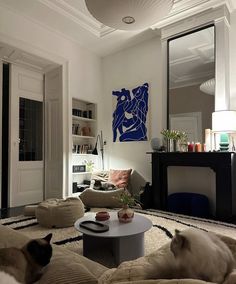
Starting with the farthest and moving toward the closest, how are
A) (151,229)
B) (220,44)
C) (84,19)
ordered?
(84,19) < (220,44) < (151,229)

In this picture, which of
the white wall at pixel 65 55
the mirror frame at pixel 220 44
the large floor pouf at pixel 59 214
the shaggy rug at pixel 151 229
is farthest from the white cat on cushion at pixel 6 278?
the white wall at pixel 65 55

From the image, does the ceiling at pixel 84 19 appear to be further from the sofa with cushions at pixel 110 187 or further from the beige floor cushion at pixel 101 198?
the beige floor cushion at pixel 101 198

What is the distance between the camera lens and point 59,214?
304cm

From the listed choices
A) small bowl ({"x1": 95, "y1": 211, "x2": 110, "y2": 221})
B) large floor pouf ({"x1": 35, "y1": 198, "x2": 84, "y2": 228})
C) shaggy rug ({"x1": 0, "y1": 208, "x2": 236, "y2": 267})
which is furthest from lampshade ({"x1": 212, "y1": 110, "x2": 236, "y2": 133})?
large floor pouf ({"x1": 35, "y1": 198, "x2": 84, "y2": 228})

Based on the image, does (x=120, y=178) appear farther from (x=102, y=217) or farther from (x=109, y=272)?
(x=109, y=272)

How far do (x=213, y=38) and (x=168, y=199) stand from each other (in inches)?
108

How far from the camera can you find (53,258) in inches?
40.8

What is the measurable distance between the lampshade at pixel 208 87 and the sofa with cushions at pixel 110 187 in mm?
1995

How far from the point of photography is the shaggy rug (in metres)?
2.51

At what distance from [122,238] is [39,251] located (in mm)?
1231

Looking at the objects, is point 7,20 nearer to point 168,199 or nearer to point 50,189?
point 50,189

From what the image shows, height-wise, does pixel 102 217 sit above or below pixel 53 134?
below

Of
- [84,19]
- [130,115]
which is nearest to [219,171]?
[130,115]

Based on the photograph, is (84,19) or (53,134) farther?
(53,134)
